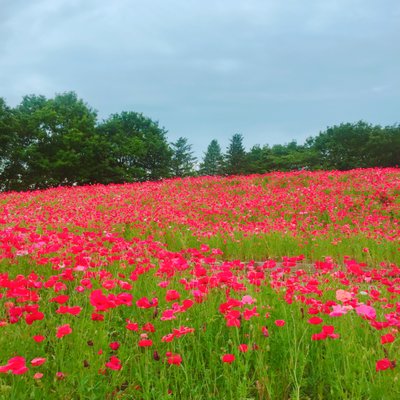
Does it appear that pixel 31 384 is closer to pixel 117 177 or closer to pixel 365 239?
pixel 365 239

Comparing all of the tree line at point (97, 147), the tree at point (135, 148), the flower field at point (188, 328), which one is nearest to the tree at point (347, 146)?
the tree line at point (97, 147)

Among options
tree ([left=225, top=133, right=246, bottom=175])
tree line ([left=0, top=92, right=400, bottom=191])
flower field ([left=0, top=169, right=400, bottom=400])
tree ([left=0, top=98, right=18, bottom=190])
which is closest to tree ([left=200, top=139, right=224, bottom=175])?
tree ([left=225, top=133, right=246, bottom=175])

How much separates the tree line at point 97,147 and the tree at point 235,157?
5.47 metres

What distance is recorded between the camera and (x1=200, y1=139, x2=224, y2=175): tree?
236ft

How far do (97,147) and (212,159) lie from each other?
4085cm

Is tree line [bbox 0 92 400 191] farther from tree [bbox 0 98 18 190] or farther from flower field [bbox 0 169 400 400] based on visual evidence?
flower field [bbox 0 169 400 400]

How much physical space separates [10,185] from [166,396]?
35.1 metres

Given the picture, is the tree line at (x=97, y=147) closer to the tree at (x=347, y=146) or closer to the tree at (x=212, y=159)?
the tree at (x=347, y=146)

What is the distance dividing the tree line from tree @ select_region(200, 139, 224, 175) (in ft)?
61.1

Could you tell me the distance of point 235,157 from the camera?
196 feet

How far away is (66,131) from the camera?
35750 millimetres

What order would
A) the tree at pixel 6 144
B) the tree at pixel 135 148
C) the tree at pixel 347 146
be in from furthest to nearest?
the tree at pixel 347 146 < the tree at pixel 135 148 < the tree at pixel 6 144

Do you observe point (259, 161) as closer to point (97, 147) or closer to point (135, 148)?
point (135, 148)

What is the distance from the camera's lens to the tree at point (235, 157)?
58.6m
